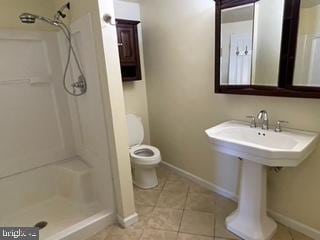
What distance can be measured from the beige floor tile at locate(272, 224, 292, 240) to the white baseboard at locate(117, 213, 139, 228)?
1.09 meters

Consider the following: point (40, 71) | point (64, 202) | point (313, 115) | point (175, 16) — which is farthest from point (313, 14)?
point (64, 202)

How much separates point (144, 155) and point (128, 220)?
0.77 m

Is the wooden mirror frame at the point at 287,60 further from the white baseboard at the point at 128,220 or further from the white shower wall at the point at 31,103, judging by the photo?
the white shower wall at the point at 31,103

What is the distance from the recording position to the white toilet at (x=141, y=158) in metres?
2.20

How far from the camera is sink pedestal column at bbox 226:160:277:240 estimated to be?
1.55 metres

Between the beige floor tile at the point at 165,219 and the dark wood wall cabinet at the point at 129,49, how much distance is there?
145 cm

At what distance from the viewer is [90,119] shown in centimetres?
190

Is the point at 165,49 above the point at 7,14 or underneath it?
underneath

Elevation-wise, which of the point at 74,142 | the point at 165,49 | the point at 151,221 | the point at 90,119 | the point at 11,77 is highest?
the point at 165,49

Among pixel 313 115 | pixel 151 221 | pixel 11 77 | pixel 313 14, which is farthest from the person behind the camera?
pixel 11 77

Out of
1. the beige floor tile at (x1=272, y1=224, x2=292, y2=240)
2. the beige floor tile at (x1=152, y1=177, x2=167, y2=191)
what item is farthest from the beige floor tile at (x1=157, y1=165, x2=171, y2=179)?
the beige floor tile at (x1=272, y1=224, x2=292, y2=240)

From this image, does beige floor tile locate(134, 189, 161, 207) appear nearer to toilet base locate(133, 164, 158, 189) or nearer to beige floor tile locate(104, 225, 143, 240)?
toilet base locate(133, 164, 158, 189)

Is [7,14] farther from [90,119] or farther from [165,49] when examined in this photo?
[165,49]

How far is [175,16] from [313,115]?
4.94 feet
